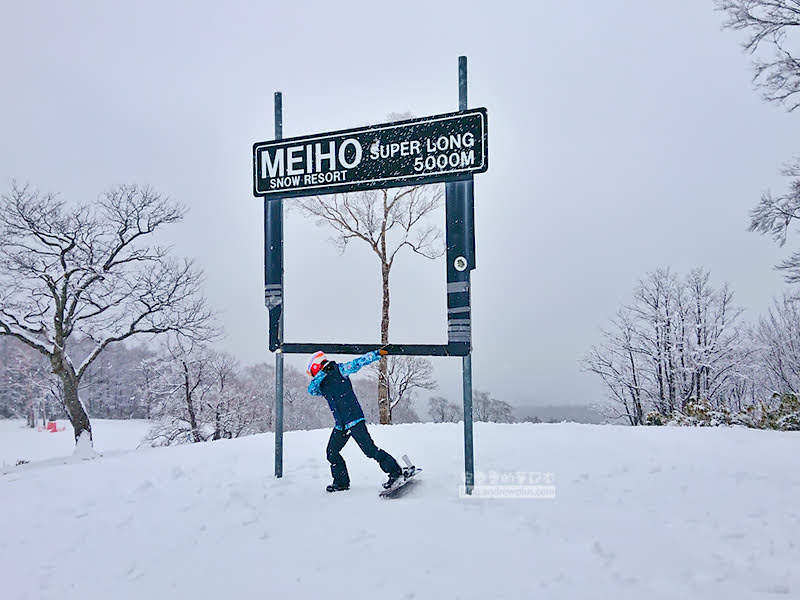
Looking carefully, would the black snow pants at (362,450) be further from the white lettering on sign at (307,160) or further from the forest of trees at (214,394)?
the forest of trees at (214,394)

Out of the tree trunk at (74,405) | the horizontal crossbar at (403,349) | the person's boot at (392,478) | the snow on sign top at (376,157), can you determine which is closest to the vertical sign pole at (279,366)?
the snow on sign top at (376,157)

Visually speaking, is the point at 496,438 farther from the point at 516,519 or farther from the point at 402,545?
the point at 402,545

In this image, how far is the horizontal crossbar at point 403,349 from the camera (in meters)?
5.24

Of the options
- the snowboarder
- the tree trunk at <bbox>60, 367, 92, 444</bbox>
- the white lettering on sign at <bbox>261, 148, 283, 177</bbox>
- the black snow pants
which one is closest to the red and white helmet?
the snowboarder

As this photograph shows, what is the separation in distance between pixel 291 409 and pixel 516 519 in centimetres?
2573

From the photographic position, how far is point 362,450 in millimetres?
5109

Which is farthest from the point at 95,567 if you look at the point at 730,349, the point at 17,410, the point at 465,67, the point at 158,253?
the point at 17,410

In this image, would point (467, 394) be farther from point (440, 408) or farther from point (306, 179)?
point (440, 408)

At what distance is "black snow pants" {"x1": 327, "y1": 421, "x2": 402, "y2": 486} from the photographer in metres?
5.07

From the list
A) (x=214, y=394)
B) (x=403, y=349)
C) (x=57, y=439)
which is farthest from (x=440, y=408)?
(x=57, y=439)

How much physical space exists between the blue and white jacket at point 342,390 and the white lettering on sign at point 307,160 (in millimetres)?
2276

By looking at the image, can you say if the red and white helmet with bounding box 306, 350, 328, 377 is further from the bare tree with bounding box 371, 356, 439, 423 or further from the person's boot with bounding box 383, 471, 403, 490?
the bare tree with bounding box 371, 356, 439, 423

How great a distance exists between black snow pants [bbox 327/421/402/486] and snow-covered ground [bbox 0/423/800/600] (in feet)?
0.81

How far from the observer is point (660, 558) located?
3.38 m
